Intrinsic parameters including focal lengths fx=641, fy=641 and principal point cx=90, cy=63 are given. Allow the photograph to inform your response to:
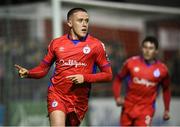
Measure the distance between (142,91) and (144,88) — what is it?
2.2 inches

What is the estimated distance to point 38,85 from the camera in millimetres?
12828

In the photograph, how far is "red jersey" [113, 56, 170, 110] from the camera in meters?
9.72

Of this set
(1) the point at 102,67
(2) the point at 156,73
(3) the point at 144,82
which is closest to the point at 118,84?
(3) the point at 144,82

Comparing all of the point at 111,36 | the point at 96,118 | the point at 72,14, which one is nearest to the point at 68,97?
the point at 72,14

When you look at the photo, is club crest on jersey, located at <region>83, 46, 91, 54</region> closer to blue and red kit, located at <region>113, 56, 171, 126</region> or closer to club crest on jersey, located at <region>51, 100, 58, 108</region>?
club crest on jersey, located at <region>51, 100, 58, 108</region>

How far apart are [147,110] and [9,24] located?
4132 millimetres

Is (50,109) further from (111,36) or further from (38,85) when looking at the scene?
(111,36)

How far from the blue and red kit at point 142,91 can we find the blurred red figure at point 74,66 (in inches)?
84.9

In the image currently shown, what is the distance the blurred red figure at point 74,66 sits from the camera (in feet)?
24.8

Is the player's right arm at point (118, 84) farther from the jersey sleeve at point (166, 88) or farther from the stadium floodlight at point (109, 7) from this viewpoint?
Answer: the stadium floodlight at point (109, 7)

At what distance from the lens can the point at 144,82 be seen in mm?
9734

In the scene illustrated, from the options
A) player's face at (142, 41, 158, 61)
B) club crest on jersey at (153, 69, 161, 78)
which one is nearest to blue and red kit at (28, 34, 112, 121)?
player's face at (142, 41, 158, 61)

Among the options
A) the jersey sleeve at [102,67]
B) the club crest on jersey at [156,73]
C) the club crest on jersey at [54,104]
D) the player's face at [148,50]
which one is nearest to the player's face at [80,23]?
the jersey sleeve at [102,67]

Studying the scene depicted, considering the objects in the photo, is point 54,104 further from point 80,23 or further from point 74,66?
point 80,23
